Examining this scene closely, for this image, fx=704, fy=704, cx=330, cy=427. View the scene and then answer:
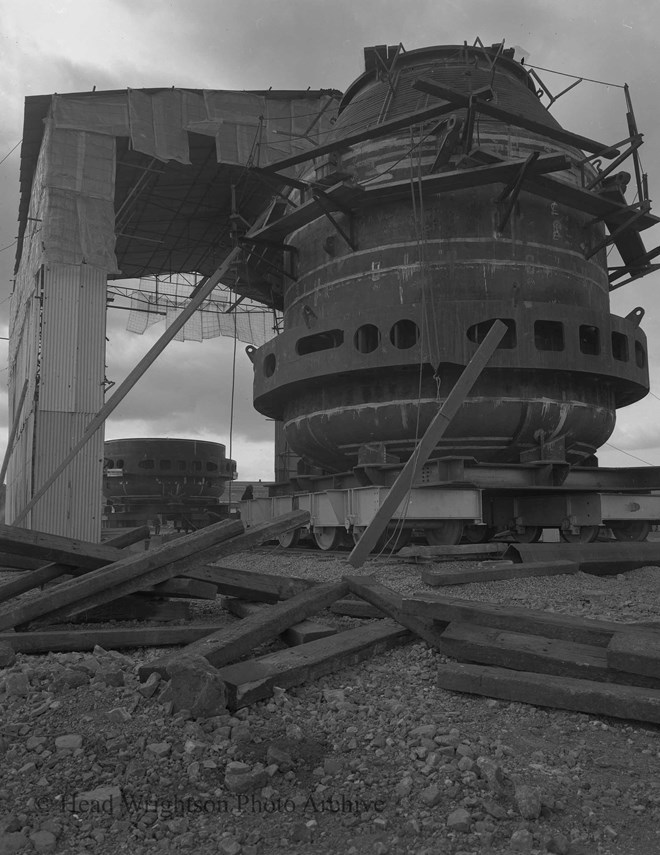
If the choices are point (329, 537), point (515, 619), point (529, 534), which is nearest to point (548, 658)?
point (515, 619)

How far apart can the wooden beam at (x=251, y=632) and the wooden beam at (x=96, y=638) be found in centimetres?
44

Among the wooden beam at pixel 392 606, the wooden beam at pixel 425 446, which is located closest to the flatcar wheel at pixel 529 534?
the wooden beam at pixel 425 446

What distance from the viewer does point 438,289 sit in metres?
11.7

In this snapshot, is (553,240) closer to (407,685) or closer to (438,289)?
(438,289)

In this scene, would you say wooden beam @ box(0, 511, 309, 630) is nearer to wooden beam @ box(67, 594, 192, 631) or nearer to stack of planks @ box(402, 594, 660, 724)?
wooden beam @ box(67, 594, 192, 631)

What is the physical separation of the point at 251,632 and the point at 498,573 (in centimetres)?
387

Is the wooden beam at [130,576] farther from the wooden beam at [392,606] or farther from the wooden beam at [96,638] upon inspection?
the wooden beam at [392,606]

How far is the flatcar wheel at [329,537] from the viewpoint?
12.8m

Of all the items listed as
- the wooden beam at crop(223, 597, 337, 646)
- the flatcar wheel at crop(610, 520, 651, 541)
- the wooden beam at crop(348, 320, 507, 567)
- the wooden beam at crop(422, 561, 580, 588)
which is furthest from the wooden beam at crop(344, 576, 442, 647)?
the flatcar wheel at crop(610, 520, 651, 541)

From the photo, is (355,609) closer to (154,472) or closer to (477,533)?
(477,533)

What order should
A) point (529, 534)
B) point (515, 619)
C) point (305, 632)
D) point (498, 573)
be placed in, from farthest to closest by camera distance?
point (529, 534)
point (498, 573)
point (305, 632)
point (515, 619)

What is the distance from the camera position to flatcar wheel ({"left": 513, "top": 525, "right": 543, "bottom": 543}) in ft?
41.0

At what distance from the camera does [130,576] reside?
197 inches

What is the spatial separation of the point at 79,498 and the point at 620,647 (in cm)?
1354
